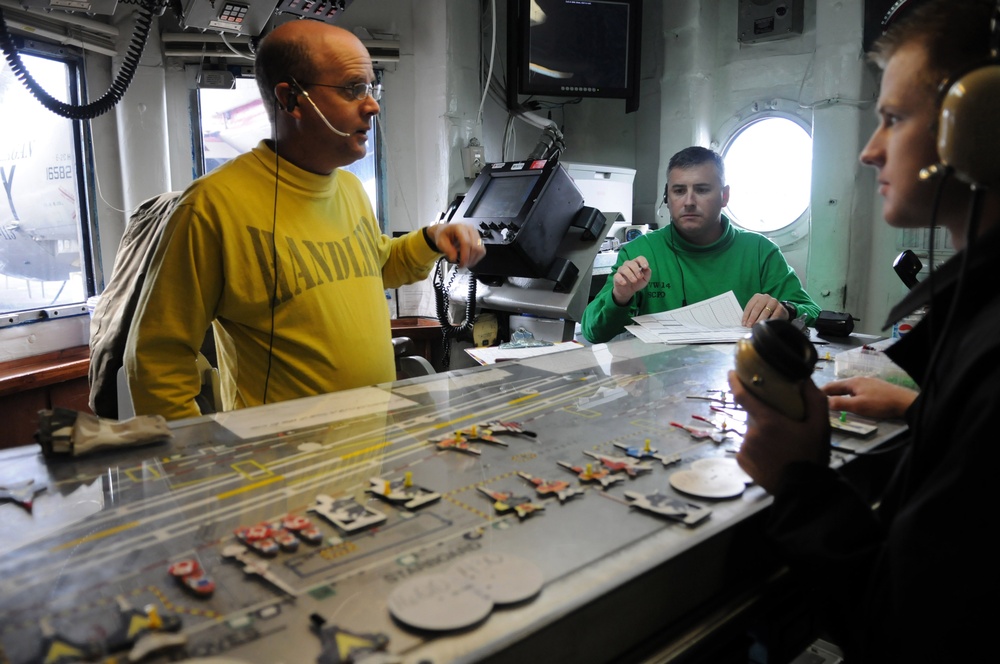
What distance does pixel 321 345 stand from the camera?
1618mm

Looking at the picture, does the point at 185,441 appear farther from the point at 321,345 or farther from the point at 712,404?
the point at 712,404

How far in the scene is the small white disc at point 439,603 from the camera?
0.61 metres

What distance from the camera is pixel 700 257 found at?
254 cm

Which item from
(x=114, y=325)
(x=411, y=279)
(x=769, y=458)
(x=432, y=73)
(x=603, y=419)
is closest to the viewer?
(x=769, y=458)

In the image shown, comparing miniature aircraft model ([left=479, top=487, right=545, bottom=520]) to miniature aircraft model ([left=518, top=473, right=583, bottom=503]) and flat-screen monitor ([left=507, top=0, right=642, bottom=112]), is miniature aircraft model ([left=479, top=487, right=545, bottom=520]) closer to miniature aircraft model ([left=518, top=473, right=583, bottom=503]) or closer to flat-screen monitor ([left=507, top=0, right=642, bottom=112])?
miniature aircraft model ([left=518, top=473, right=583, bottom=503])

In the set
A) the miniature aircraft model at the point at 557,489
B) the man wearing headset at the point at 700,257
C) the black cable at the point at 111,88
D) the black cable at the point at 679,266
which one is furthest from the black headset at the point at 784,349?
the black cable at the point at 111,88

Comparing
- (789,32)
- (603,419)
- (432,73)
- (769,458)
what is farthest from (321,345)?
(789,32)

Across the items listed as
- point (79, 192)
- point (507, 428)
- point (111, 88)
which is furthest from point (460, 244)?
point (79, 192)

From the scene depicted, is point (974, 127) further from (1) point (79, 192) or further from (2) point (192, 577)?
(1) point (79, 192)

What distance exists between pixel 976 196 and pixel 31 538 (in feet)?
3.78

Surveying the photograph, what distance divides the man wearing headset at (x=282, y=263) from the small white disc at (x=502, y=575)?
998 millimetres

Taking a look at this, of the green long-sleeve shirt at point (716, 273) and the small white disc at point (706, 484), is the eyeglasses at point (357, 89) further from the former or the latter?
the small white disc at point (706, 484)

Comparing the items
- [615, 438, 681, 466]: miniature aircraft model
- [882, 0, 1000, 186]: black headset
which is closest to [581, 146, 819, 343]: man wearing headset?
[615, 438, 681, 466]: miniature aircraft model

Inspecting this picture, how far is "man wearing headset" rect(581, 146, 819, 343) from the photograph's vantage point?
2.43 m
